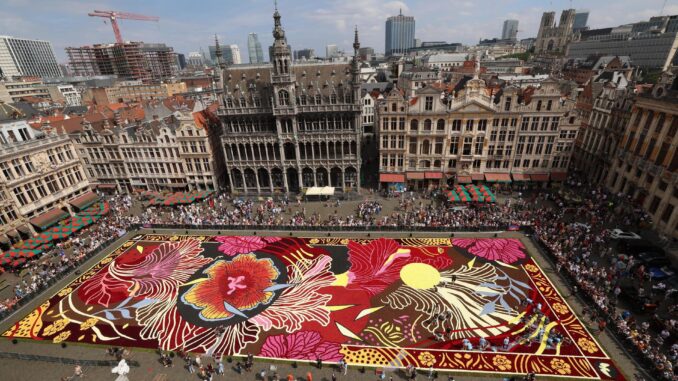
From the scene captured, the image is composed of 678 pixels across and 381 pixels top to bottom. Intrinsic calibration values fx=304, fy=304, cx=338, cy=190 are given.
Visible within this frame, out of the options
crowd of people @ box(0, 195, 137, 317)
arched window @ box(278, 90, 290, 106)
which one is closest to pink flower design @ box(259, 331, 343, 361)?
crowd of people @ box(0, 195, 137, 317)

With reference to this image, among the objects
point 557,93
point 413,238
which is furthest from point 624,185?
point 413,238

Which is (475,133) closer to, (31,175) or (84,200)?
(84,200)

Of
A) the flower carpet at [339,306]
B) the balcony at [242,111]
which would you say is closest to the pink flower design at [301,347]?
the flower carpet at [339,306]

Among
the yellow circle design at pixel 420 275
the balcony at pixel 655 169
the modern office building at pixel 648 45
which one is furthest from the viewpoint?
the modern office building at pixel 648 45

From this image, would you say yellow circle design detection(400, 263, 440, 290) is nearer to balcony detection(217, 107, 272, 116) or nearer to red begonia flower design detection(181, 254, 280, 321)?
red begonia flower design detection(181, 254, 280, 321)

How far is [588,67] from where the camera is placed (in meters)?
128

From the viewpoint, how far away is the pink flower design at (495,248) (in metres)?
43.0

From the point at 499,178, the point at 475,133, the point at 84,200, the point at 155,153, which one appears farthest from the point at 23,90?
the point at 499,178

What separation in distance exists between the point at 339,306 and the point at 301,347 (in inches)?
266

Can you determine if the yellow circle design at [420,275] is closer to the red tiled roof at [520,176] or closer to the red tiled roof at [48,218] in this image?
the red tiled roof at [520,176]

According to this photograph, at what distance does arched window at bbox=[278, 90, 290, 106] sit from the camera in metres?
57.8

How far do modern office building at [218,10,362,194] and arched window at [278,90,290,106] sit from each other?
182mm

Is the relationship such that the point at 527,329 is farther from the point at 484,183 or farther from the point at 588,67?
the point at 588,67

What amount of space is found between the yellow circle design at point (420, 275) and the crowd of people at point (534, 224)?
9188 mm
